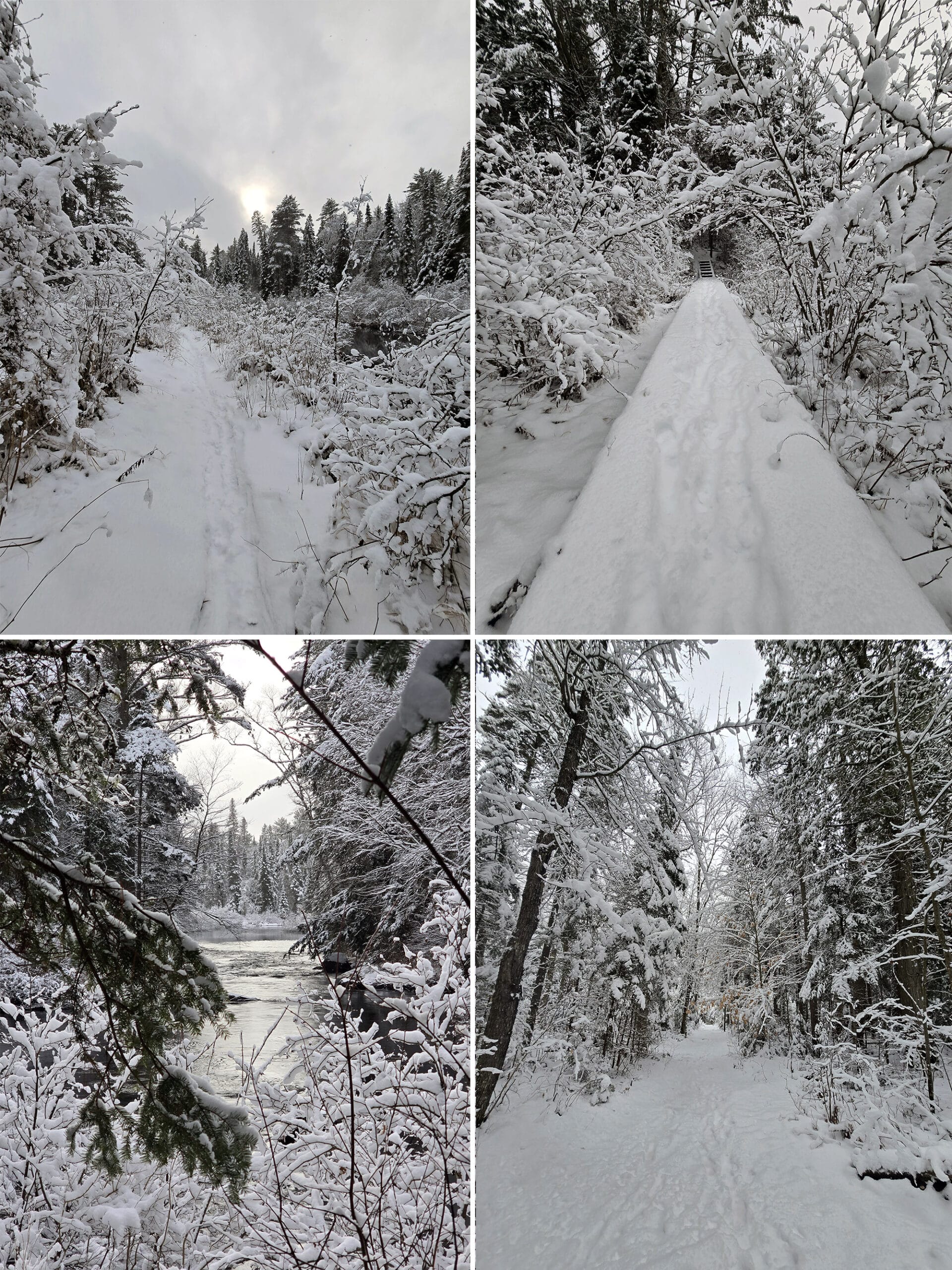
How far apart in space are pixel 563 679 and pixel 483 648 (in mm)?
547

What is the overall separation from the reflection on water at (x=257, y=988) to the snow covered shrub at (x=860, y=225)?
5334 millimetres

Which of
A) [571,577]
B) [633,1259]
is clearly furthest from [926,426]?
[633,1259]

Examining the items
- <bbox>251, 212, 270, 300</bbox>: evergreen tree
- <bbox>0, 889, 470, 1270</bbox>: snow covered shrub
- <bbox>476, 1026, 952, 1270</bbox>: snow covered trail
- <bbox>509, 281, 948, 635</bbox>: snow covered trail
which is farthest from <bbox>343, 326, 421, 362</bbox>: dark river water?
<bbox>476, 1026, 952, 1270</bbox>: snow covered trail

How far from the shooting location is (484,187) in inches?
Answer: 179

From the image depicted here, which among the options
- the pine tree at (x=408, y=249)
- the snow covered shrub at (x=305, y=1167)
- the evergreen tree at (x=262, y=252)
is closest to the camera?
the snow covered shrub at (x=305, y=1167)

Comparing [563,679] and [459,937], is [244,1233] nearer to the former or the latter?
[459,937]

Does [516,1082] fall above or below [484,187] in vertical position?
below

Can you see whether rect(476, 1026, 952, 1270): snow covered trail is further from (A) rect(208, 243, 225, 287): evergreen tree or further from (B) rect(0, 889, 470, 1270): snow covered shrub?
(A) rect(208, 243, 225, 287): evergreen tree

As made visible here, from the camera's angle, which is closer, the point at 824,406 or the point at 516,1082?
the point at 516,1082

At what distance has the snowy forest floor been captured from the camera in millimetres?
2447

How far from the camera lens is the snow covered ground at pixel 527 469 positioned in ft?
9.53

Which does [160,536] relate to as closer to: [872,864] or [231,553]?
[231,553]

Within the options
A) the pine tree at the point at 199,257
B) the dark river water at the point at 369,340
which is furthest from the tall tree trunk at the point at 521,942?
the pine tree at the point at 199,257

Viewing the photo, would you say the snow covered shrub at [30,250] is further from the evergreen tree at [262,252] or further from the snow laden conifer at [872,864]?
the snow laden conifer at [872,864]
